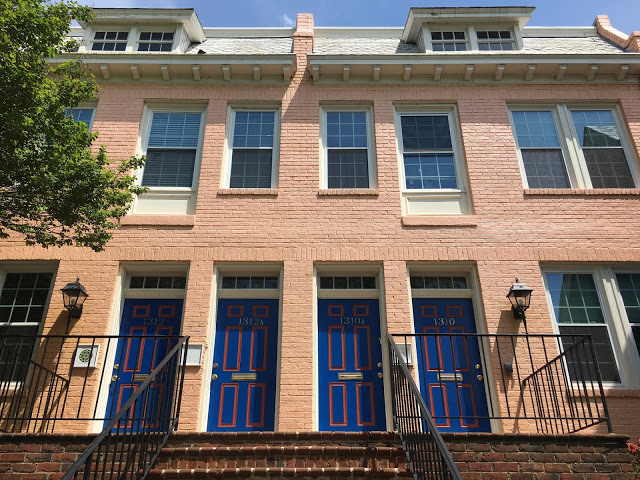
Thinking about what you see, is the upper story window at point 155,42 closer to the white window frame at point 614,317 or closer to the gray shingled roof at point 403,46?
the gray shingled roof at point 403,46

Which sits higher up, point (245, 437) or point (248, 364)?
point (248, 364)

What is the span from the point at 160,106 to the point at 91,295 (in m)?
3.81

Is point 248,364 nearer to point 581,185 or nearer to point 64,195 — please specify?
point 64,195

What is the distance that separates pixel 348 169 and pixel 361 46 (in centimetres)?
316

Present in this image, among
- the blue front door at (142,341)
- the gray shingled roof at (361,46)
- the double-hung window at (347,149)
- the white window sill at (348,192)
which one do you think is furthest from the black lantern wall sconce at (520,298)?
the gray shingled roof at (361,46)

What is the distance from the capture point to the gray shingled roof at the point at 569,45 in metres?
10.2

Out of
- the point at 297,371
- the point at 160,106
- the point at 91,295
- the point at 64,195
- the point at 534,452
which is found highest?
the point at 160,106

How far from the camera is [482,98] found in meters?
9.51

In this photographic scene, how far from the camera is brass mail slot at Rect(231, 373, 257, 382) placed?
24.0ft

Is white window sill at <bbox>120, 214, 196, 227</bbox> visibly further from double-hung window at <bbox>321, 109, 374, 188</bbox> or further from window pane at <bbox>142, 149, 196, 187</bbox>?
double-hung window at <bbox>321, 109, 374, 188</bbox>

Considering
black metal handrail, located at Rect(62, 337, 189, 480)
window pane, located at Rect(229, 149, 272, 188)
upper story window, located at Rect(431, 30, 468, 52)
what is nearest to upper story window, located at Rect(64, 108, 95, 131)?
window pane, located at Rect(229, 149, 272, 188)

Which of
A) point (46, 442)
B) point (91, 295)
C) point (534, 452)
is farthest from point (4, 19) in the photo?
point (534, 452)

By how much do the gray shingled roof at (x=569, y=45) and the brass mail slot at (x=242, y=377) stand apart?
809 cm

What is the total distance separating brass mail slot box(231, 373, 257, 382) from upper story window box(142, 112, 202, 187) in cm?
337
